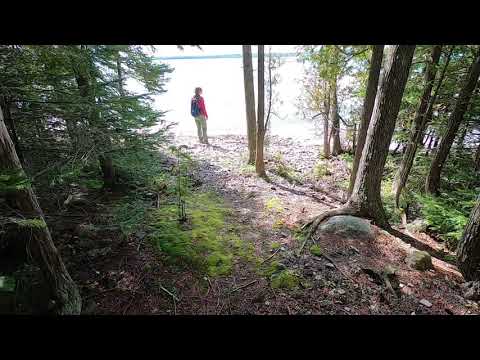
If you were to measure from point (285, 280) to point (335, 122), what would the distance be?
8850 millimetres

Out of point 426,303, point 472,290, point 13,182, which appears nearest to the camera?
point 13,182

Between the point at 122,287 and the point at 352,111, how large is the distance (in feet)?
33.2

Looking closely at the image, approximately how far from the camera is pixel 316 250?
462 cm

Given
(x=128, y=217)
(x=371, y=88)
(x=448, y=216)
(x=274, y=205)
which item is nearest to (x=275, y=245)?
(x=274, y=205)

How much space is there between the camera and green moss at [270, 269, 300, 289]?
3832 millimetres

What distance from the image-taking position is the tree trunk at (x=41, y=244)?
2.29 meters

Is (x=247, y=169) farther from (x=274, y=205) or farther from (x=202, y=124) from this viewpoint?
(x=202, y=124)

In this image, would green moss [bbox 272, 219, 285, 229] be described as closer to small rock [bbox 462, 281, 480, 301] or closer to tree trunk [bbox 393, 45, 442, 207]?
small rock [bbox 462, 281, 480, 301]

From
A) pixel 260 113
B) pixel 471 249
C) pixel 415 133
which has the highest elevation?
pixel 260 113

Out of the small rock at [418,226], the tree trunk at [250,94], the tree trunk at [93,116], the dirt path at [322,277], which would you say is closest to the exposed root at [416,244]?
the dirt path at [322,277]

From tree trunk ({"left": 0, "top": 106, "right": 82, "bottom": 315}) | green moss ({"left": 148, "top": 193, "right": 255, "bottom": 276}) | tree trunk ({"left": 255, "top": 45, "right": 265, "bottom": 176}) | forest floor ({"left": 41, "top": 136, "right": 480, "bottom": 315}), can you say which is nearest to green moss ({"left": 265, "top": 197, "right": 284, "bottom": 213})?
forest floor ({"left": 41, "top": 136, "right": 480, "bottom": 315})

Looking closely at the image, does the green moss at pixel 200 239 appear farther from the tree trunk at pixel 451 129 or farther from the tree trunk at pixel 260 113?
the tree trunk at pixel 451 129
